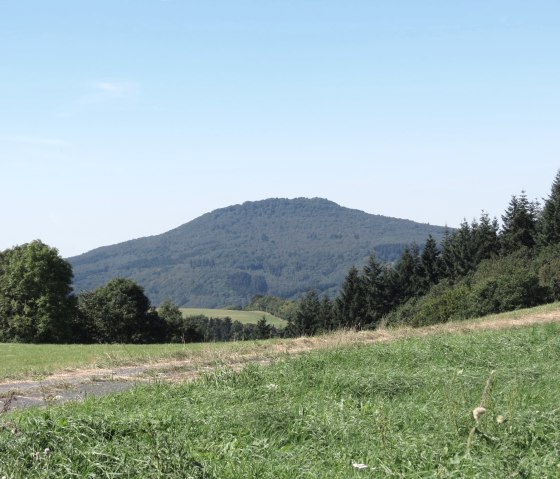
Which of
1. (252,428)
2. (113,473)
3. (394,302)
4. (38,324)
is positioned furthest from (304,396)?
(394,302)

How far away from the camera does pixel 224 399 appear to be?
9.09 m

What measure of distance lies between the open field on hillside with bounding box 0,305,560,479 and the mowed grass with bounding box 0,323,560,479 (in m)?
0.02

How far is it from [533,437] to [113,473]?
385 centimetres

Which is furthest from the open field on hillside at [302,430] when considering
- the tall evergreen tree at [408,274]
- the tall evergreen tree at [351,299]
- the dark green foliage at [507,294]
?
the tall evergreen tree at [408,274]

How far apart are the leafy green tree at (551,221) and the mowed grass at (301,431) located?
75151 mm

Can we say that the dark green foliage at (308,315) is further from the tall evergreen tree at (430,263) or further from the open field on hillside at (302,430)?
the open field on hillside at (302,430)

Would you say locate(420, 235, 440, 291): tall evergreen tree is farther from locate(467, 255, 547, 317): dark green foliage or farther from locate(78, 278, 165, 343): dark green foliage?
locate(78, 278, 165, 343): dark green foliage

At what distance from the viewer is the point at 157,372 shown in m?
14.1

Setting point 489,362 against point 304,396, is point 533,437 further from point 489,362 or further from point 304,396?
point 489,362

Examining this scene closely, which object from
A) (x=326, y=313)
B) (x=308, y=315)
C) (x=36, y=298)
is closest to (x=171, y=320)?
(x=36, y=298)

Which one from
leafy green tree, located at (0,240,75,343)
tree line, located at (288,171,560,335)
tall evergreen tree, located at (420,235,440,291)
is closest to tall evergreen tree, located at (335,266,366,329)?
tree line, located at (288,171,560,335)

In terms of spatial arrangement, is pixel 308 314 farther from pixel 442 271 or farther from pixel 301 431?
pixel 301 431

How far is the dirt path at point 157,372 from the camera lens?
1152 centimetres

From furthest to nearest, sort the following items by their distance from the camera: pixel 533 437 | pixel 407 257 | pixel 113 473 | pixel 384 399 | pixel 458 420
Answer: pixel 407 257, pixel 384 399, pixel 458 420, pixel 533 437, pixel 113 473
